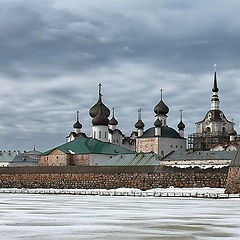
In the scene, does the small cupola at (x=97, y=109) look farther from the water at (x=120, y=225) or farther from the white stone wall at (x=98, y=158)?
the water at (x=120, y=225)

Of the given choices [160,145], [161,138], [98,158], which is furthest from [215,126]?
[98,158]

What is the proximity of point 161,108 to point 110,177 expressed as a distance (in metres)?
27.9

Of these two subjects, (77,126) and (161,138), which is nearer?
(161,138)

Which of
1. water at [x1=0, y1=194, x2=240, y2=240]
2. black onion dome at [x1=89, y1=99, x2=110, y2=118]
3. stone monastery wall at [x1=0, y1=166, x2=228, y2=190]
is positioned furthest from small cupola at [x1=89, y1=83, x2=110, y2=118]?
water at [x1=0, y1=194, x2=240, y2=240]

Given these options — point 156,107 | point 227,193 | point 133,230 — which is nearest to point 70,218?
point 133,230

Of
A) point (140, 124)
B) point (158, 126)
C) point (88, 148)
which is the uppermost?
point (140, 124)

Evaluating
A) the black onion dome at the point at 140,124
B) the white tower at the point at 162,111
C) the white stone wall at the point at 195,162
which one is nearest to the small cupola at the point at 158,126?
the white tower at the point at 162,111

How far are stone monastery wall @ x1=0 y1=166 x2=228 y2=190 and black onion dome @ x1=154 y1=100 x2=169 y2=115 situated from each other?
83.3ft

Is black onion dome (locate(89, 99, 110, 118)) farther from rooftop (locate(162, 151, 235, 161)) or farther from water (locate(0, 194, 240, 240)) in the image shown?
water (locate(0, 194, 240, 240))

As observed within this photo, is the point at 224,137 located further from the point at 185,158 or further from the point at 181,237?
the point at 181,237

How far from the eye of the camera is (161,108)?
73.6 metres

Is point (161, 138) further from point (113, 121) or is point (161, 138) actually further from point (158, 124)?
point (113, 121)

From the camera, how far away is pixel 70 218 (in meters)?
18.3

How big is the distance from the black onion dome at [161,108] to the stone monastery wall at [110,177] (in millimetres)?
25390
